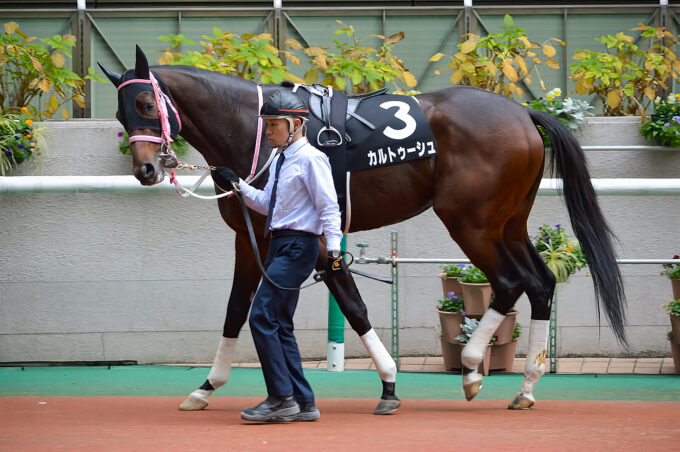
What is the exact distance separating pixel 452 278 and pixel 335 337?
93cm

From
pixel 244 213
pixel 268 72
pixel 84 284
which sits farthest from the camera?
pixel 268 72

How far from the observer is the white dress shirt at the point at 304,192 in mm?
4578

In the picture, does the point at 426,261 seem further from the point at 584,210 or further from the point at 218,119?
the point at 218,119

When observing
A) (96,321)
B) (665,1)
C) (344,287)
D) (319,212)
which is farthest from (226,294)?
(665,1)

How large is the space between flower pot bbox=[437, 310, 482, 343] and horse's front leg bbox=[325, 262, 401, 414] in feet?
4.87

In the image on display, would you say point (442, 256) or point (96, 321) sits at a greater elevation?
point (442, 256)

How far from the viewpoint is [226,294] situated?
714 cm

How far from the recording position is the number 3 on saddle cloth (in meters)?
5.19

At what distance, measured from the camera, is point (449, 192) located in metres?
5.30

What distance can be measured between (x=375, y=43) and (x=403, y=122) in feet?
14.7

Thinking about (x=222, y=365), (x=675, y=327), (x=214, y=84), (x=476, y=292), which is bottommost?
(x=222, y=365)

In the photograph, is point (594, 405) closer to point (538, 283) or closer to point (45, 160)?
point (538, 283)

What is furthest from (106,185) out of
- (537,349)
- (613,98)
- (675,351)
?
(613,98)

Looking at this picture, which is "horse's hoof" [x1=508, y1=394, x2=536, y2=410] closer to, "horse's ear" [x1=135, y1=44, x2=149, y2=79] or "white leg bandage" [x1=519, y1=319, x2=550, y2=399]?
"white leg bandage" [x1=519, y1=319, x2=550, y2=399]
